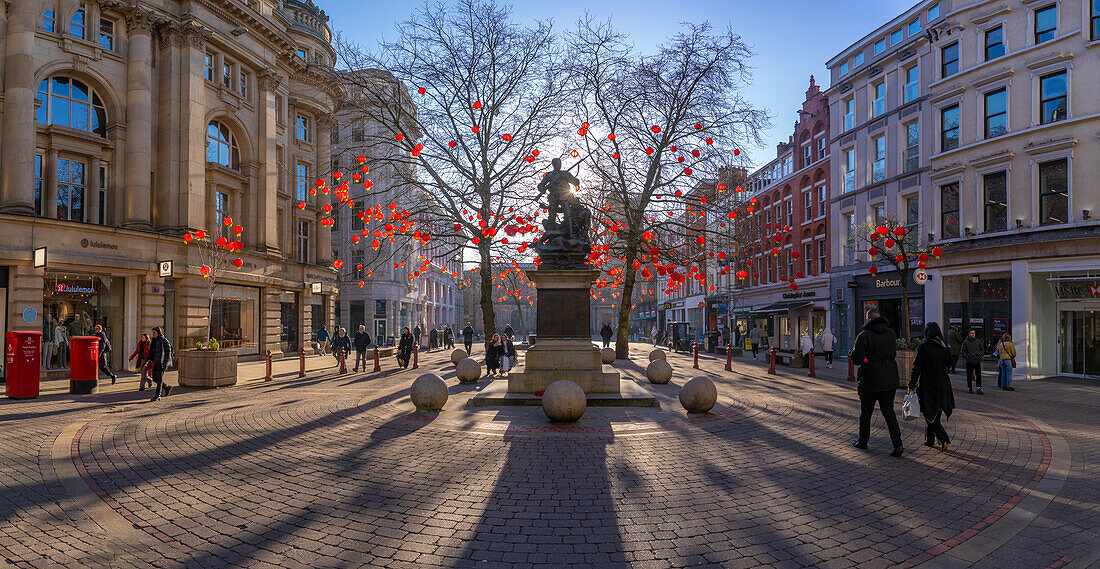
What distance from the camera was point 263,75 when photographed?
92.4ft

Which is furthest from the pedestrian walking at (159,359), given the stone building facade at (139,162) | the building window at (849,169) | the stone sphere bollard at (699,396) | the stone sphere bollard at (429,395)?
the building window at (849,169)

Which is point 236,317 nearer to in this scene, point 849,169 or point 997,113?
point 849,169

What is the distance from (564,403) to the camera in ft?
30.0

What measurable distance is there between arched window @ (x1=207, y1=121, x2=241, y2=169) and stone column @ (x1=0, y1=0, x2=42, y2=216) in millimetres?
7296

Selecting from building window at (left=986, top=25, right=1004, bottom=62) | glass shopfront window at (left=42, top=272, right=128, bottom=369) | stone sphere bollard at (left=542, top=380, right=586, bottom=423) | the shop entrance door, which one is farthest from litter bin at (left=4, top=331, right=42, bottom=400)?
building window at (left=986, top=25, right=1004, bottom=62)

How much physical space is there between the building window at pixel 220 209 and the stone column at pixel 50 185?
20.8 feet

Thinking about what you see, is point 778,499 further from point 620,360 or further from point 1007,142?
point 1007,142

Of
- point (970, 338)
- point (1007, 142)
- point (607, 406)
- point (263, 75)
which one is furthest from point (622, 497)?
point (263, 75)

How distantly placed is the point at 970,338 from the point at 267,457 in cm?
1753

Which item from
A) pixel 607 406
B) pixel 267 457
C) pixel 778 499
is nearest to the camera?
pixel 778 499

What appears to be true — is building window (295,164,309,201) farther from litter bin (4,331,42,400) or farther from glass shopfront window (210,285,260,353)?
litter bin (4,331,42,400)

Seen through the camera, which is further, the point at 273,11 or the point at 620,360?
the point at 273,11

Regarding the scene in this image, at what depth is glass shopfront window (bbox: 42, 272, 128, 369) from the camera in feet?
59.3

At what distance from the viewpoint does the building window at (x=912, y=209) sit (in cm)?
2566
